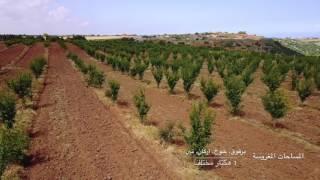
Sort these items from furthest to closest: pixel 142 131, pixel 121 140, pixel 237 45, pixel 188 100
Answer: pixel 237 45, pixel 188 100, pixel 142 131, pixel 121 140

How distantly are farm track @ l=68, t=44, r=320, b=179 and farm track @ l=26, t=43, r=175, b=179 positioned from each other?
1.93 meters

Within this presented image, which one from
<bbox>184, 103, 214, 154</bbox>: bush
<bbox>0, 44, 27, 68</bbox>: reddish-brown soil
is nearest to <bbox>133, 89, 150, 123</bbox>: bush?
<bbox>184, 103, 214, 154</bbox>: bush

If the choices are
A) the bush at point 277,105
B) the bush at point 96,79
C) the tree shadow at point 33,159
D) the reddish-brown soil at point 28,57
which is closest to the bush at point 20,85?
the bush at point 96,79

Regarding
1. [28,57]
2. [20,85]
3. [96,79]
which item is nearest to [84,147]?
[20,85]

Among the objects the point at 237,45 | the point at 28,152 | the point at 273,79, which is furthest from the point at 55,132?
the point at 237,45

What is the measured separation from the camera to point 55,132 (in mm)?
13258

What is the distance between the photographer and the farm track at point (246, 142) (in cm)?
993

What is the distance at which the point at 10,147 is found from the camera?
951 centimetres

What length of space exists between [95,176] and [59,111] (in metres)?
7.43

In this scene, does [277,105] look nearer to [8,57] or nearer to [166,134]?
[166,134]

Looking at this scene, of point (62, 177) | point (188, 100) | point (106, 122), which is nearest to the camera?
point (62, 177)

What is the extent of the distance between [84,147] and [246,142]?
5734mm

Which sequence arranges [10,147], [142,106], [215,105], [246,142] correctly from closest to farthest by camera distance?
[10,147] < [246,142] < [142,106] < [215,105]

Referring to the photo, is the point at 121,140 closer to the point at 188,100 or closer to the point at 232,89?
the point at 232,89
